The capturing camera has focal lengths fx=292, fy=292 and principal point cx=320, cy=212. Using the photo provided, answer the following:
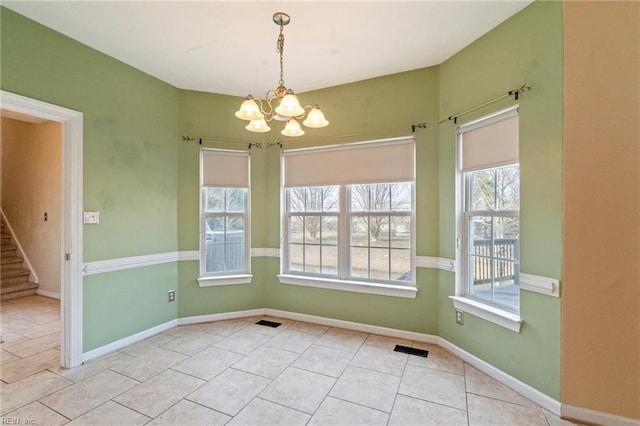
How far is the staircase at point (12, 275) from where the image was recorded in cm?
463

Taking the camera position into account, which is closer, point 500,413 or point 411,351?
point 500,413

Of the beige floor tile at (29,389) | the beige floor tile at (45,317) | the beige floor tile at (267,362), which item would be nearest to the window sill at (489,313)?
the beige floor tile at (267,362)

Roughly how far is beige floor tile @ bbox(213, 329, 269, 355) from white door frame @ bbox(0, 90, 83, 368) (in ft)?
4.04

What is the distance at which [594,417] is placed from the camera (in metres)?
1.91

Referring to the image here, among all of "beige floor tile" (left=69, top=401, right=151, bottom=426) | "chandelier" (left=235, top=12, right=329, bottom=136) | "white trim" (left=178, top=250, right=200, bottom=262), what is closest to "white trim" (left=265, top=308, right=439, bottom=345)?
"white trim" (left=178, top=250, right=200, bottom=262)

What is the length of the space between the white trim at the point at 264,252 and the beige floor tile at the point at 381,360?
1.59m

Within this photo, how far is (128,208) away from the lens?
121 inches

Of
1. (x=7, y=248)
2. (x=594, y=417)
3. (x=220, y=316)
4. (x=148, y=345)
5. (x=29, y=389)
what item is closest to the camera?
(x=594, y=417)

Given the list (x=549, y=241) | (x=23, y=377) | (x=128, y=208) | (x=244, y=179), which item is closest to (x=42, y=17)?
(x=128, y=208)

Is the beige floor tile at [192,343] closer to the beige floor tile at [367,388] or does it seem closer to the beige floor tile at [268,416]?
the beige floor tile at [268,416]

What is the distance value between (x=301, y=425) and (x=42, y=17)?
365 centimetres

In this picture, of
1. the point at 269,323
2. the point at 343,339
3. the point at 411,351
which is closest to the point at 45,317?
the point at 269,323

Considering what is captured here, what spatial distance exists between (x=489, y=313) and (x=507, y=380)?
507 millimetres

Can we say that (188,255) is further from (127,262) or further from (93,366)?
(93,366)
